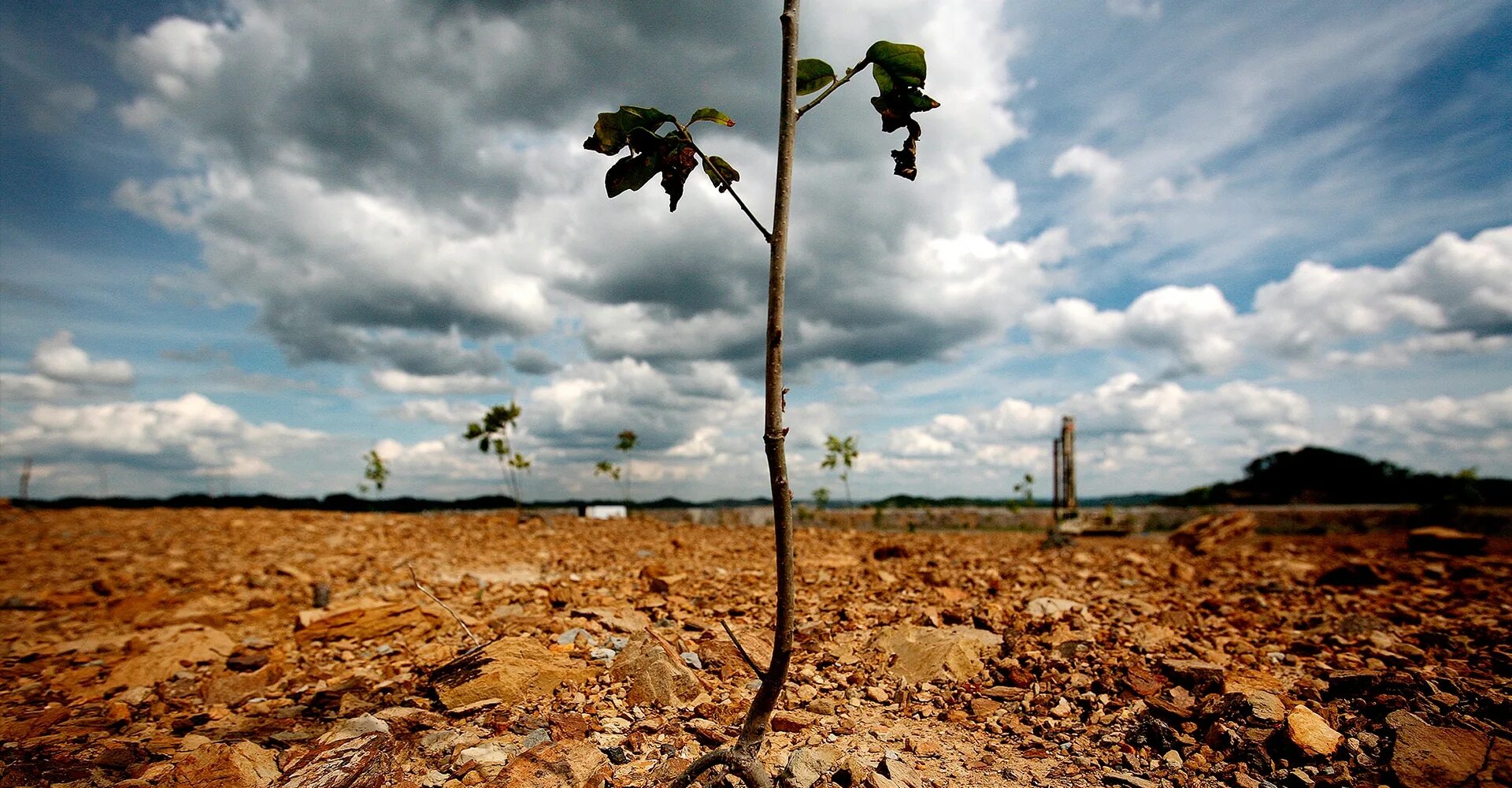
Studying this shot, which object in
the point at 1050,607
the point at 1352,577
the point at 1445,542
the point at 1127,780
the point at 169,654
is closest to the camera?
the point at 1127,780

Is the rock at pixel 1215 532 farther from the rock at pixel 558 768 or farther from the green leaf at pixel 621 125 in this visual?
the green leaf at pixel 621 125

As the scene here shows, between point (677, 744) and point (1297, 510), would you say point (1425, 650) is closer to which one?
point (677, 744)

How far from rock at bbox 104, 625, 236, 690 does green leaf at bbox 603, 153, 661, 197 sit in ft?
14.7

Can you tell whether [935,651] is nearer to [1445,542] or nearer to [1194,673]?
[1194,673]

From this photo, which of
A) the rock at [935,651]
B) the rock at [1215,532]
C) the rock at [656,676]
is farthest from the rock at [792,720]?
the rock at [1215,532]

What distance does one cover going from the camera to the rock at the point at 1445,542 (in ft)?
24.4

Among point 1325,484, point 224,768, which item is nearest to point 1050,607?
point 224,768

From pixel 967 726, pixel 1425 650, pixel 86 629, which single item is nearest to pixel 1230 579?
pixel 1425 650

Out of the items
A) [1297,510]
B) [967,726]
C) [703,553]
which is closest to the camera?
[967,726]

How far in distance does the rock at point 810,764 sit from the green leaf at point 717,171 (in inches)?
82.6

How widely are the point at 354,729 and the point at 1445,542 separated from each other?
10.6m

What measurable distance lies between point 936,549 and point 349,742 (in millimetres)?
6560

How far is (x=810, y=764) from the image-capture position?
103 inches

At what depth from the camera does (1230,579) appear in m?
6.48
